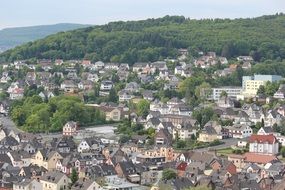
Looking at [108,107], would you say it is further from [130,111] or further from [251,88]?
[251,88]

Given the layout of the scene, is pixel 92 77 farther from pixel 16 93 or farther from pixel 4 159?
pixel 4 159

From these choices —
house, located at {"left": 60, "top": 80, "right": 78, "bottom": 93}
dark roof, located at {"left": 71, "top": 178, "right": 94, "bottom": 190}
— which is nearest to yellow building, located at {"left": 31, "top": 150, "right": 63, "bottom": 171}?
dark roof, located at {"left": 71, "top": 178, "right": 94, "bottom": 190}

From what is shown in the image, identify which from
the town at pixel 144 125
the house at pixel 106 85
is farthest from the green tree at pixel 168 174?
the house at pixel 106 85

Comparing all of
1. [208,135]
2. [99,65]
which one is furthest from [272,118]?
[99,65]

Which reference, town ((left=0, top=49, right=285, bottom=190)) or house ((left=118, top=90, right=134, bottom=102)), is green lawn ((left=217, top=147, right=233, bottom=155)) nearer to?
town ((left=0, top=49, right=285, bottom=190))

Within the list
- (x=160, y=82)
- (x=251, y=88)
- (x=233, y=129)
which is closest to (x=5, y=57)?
(x=160, y=82)

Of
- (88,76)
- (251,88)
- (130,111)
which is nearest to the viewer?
(130,111)
